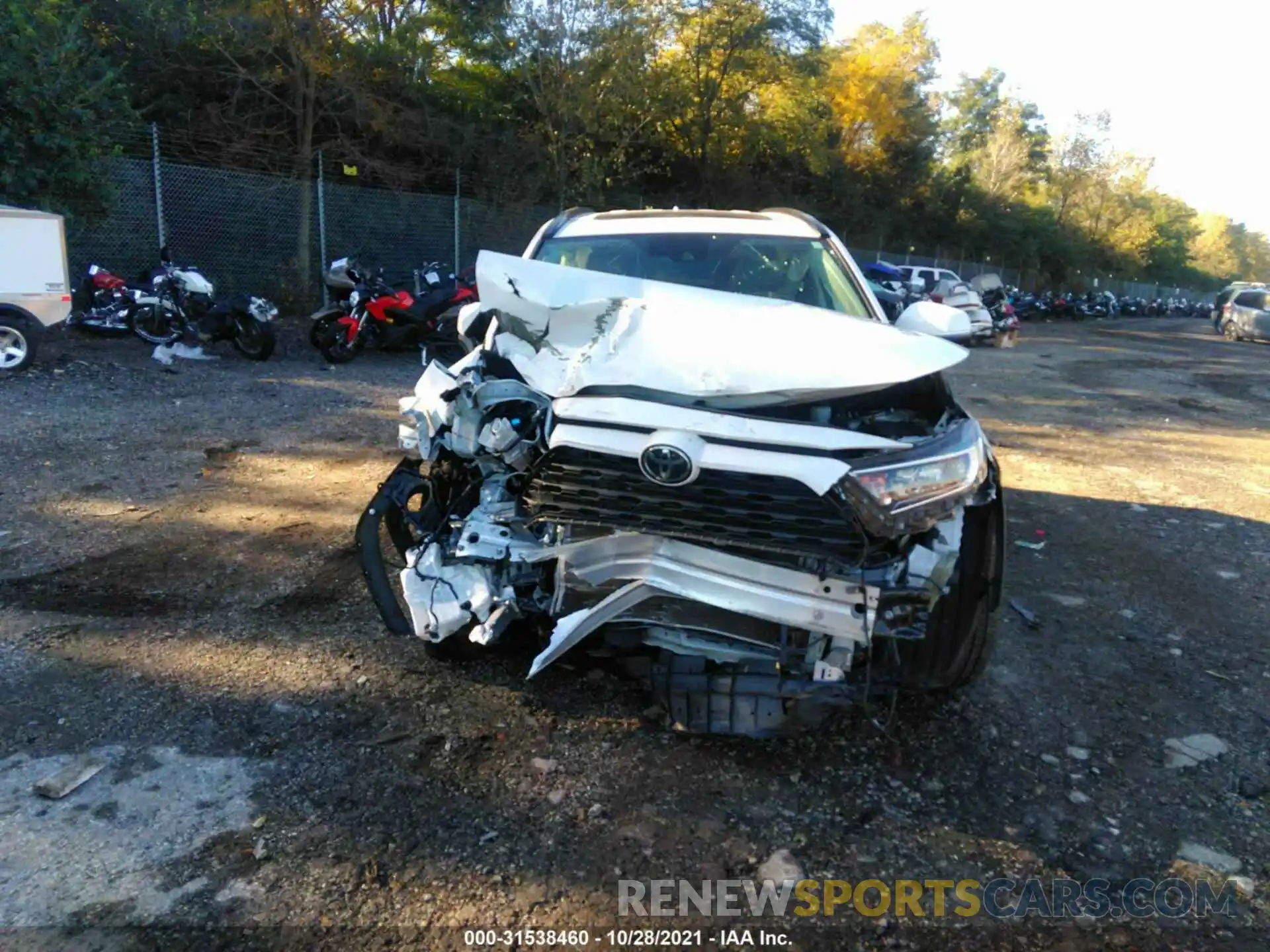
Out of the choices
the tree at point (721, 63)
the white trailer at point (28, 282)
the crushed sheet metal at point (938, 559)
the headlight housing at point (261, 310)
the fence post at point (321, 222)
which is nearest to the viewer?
the crushed sheet metal at point (938, 559)

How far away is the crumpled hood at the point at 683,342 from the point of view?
2799mm

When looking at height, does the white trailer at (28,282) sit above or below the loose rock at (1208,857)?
above

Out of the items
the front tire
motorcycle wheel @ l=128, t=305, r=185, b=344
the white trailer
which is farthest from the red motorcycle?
the front tire

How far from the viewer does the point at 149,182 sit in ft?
39.7

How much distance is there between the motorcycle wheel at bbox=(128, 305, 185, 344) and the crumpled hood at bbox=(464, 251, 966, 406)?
888 centimetres

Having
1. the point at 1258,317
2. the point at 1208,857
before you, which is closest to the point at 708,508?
the point at 1208,857

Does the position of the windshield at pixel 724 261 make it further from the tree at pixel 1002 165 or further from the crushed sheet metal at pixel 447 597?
the tree at pixel 1002 165

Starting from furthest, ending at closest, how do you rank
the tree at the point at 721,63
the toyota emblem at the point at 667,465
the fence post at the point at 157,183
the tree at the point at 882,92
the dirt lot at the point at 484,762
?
the tree at the point at 882,92 < the tree at the point at 721,63 < the fence post at the point at 157,183 < the toyota emblem at the point at 667,465 < the dirt lot at the point at 484,762

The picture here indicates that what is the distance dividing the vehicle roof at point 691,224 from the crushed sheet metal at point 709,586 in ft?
8.11

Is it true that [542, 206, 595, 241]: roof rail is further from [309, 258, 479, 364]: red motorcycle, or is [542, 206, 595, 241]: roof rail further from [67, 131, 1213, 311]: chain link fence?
[67, 131, 1213, 311]: chain link fence

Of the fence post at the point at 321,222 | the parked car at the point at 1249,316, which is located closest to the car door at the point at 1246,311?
the parked car at the point at 1249,316

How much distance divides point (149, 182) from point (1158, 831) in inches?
535

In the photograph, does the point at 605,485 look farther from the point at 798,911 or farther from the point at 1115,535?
the point at 1115,535

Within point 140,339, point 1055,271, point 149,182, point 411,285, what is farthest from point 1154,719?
point 1055,271
